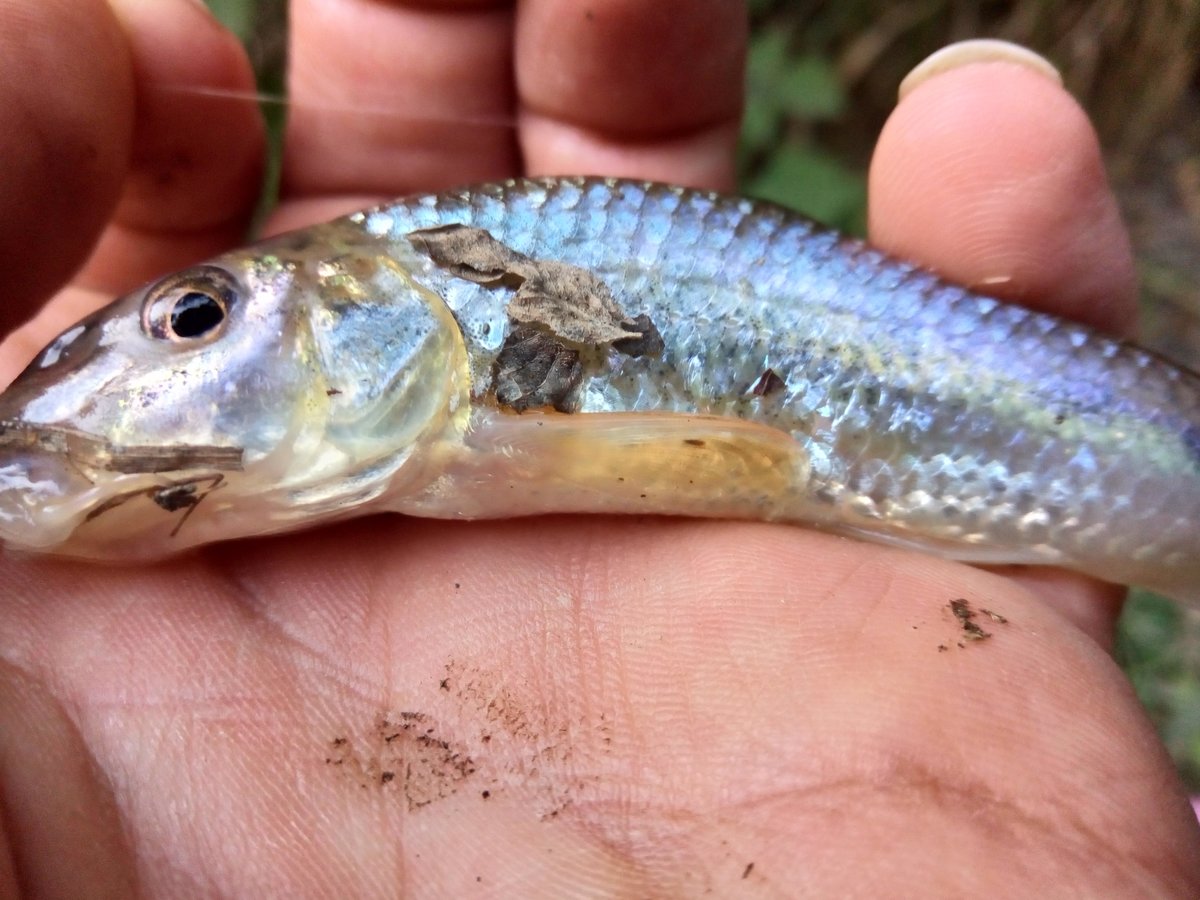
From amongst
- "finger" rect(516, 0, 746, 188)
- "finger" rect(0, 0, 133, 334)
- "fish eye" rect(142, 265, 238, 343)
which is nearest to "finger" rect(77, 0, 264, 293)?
"finger" rect(0, 0, 133, 334)

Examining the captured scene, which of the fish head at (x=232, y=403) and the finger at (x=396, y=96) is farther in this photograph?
the finger at (x=396, y=96)

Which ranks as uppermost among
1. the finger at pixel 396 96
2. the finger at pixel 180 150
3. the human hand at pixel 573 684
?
the finger at pixel 396 96

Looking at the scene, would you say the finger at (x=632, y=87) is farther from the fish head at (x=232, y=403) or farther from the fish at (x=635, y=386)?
the fish head at (x=232, y=403)

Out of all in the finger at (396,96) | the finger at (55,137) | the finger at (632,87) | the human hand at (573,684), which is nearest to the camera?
the human hand at (573,684)

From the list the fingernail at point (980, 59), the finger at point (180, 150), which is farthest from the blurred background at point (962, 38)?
the fingernail at point (980, 59)

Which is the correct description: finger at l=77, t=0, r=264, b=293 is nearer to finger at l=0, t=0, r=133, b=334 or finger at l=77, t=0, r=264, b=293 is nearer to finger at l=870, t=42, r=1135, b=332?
finger at l=0, t=0, r=133, b=334

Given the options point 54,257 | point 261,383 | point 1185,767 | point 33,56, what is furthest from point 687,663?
point 1185,767

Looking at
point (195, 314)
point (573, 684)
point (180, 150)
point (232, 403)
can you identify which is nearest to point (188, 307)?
point (195, 314)

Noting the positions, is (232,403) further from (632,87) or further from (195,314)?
(632,87)

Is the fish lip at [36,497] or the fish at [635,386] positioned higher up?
the fish at [635,386]
